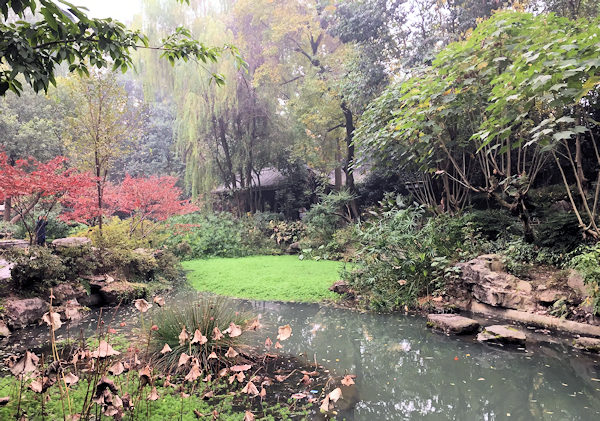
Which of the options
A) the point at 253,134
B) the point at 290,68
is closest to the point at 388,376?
the point at 253,134

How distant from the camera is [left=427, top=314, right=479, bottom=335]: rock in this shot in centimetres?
412

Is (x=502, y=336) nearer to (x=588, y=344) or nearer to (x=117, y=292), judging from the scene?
(x=588, y=344)

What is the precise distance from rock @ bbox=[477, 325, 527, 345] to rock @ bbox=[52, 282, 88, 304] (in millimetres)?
4977

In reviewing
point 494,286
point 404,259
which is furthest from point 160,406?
point 494,286

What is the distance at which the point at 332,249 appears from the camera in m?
9.41

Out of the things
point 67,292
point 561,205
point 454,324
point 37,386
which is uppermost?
point 561,205

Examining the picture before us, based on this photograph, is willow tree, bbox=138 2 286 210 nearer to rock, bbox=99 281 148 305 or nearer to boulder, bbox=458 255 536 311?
rock, bbox=99 281 148 305

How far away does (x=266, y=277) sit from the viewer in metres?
7.12

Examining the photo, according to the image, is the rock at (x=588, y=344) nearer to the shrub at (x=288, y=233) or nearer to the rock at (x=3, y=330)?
the rock at (x=3, y=330)

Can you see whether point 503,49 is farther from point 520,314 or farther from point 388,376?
point 388,376

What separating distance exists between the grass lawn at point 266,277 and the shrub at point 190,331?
103 inches

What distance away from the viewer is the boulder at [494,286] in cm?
459

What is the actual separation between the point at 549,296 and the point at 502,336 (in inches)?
43.5

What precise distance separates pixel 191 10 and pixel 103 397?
519 inches
